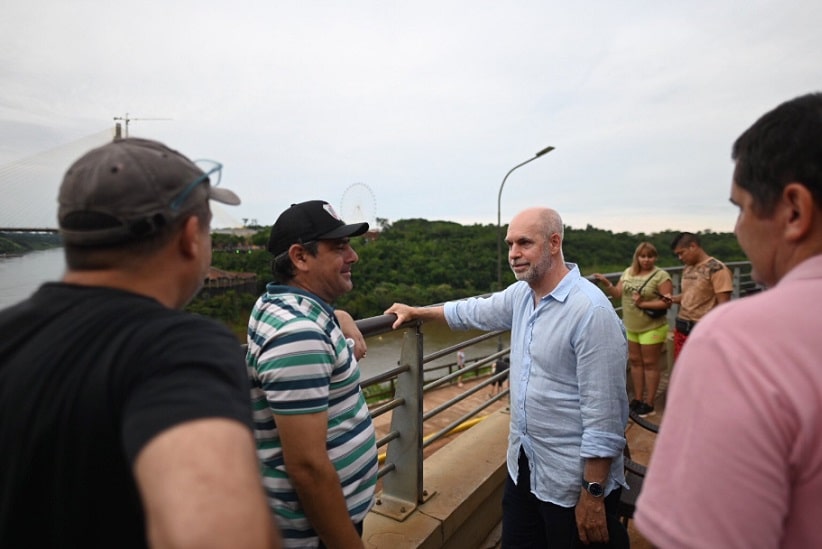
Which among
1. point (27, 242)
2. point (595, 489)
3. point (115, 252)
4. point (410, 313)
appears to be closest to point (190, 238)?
point (115, 252)

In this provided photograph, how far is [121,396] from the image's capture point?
2.22ft

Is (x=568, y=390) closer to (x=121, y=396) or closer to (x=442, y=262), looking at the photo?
(x=121, y=396)

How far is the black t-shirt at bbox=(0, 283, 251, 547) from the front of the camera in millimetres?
671

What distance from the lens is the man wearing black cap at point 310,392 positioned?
136 cm

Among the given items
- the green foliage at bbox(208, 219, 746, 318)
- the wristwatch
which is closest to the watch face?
the wristwatch

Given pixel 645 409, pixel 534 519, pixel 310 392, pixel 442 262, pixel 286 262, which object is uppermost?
pixel 286 262

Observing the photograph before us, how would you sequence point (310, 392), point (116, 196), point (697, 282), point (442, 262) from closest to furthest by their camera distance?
point (116, 196) → point (310, 392) → point (697, 282) → point (442, 262)

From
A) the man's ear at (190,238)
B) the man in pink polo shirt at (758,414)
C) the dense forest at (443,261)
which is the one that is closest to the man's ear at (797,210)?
the man in pink polo shirt at (758,414)

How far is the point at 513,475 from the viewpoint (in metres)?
2.43

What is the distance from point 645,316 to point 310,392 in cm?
458

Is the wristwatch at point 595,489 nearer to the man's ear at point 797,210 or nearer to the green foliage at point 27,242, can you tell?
the man's ear at point 797,210

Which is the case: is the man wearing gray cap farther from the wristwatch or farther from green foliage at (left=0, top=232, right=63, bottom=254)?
the wristwatch

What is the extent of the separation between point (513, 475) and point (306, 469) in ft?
4.56

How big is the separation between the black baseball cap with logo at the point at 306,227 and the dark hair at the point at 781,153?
119 cm
